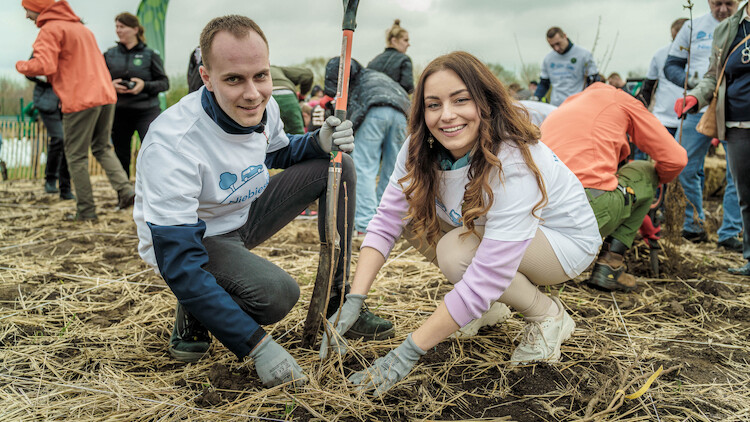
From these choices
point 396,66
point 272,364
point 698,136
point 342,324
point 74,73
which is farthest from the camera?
point 396,66

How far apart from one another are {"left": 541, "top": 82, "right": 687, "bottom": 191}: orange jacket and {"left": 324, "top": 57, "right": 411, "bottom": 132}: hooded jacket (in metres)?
1.53

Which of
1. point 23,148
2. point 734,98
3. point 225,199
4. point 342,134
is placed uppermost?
point 734,98

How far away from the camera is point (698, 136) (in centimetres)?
379

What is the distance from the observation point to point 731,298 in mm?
2613

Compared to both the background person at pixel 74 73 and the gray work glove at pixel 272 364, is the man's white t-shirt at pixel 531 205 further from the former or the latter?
the background person at pixel 74 73

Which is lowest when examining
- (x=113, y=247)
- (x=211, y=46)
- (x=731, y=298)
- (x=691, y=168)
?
(x=113, y=247)

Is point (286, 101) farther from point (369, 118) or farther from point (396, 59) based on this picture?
point (396, 59)

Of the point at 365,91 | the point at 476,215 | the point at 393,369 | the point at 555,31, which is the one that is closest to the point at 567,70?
the point at 555,31

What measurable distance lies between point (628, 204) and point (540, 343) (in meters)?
1.06

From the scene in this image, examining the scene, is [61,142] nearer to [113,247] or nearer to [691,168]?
[113,247]

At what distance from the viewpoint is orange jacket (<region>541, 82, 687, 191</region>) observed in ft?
7.75

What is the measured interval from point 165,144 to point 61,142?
4.95 metres

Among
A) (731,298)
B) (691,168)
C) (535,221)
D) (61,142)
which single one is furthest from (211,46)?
(61,142)

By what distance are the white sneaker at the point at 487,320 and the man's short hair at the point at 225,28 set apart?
1367 millimetres
